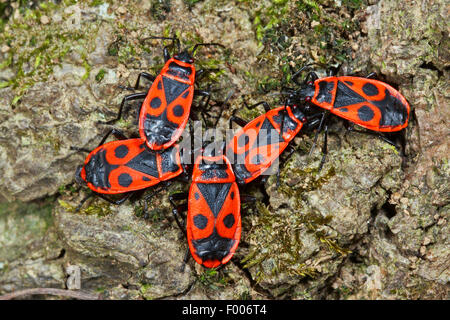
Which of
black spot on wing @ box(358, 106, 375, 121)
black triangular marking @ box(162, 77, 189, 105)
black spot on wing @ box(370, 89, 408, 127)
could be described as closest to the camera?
black spot on wing @ box(370, 89, 408, 127)

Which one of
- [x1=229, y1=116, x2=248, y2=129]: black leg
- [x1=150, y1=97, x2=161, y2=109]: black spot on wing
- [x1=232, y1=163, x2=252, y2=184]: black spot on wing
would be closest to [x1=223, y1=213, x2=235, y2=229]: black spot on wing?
[x1=232, y1=163, x2=252, y2=184]: black spot on wing

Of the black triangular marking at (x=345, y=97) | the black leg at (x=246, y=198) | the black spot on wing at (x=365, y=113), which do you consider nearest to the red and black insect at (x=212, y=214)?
the black leg at (x=246, y=198)

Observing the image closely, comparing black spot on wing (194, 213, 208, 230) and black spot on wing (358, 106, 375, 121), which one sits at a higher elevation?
black spot on wing (358, 106, 375, 121)

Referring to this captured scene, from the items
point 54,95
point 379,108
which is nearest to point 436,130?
point 379,108

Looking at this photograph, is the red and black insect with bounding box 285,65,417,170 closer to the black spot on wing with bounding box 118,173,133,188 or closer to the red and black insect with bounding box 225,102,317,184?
the red and black insect with bounding box 225,102,317,184

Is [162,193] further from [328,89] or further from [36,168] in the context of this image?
[328,89]

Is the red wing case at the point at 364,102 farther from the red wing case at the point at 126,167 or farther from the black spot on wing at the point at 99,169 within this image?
the black spot on wing at the point at 99,169

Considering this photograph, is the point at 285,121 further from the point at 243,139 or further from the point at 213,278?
the point at 213,278
